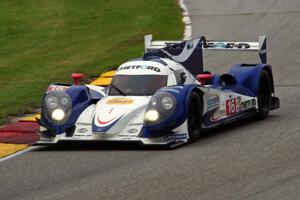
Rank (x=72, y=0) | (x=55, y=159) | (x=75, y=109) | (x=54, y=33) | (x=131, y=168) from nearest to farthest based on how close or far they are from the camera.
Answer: (x=131, y=168)
(x=55, y=159)
(x=75, y=109)
(x=54, y=33)
(x=72, y=0)

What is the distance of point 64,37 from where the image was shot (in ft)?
81.0

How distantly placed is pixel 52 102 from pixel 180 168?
2799 mm

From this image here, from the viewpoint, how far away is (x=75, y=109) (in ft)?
42.1

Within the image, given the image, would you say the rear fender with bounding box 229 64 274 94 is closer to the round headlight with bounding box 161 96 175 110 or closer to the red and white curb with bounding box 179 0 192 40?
the round headlight with bounding box 161 96 175 110

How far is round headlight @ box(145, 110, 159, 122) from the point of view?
40.3ft

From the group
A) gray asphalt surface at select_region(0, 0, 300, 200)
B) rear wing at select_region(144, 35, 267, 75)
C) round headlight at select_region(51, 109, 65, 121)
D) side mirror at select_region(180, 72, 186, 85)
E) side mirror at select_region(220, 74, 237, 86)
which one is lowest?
gray asphalt surface at select_region(0, 0, 300, 200)

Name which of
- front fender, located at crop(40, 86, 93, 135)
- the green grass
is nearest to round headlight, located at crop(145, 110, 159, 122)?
front fender, located at crop(40, 86, 93, 135)

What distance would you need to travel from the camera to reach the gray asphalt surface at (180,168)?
958 centimetres

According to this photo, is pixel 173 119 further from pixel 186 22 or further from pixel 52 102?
pixel 186 22

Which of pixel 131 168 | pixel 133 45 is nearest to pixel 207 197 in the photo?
pixel 131 168

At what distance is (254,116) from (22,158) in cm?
425

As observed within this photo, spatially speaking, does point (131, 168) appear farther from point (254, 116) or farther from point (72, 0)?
point (72, 0)

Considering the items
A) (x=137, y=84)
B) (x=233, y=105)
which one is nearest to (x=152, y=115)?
(x=137, y=84)

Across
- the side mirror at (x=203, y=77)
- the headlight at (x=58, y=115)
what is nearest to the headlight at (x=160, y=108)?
the side mirror at (x=203, y=77)
